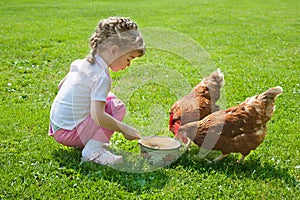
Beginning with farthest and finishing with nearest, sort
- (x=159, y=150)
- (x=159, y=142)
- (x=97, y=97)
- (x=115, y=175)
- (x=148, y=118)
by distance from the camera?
(x=148, y=118) → (x=159, y=142) → (x=159, y=150) → (x=115, y=175) → (x=97, y=97)

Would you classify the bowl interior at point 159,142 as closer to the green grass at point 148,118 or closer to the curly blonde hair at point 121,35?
the green grass at point 148,118

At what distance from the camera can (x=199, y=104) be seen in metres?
3.97

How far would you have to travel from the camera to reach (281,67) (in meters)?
7.59

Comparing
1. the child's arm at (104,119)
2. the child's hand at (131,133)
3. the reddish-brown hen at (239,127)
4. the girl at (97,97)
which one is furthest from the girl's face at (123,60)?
the reddish-brown hen at (239,127)

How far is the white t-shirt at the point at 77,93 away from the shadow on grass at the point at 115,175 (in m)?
0.32

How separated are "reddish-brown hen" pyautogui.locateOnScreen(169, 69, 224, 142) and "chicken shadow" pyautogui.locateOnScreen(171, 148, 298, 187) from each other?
35 cm

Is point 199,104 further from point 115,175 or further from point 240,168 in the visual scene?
point 115,175

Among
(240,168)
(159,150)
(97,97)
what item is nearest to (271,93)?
(240,168)

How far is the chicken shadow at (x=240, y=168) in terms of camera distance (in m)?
3.46

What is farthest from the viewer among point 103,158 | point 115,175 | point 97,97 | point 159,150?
point 103,158

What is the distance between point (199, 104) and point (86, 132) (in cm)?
112

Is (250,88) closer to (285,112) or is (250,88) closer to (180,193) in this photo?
(285,112)

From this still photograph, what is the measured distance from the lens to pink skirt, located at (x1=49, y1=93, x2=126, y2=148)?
3.56 m

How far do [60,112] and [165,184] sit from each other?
1.11m
